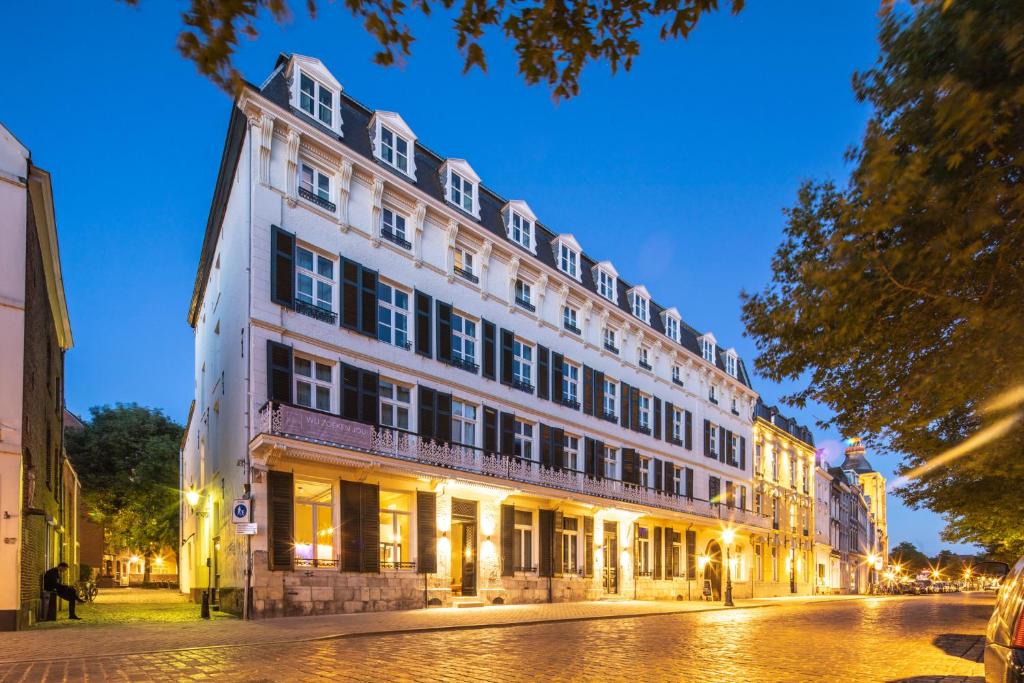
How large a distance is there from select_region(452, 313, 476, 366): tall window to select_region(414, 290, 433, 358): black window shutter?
136 cm

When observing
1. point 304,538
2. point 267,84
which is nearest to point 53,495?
point 304,538

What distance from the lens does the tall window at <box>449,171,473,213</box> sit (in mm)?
27078

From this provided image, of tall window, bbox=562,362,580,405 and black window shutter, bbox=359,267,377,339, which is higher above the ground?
black window shutter, bbox=359,267,377,339

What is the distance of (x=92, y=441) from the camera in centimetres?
4997

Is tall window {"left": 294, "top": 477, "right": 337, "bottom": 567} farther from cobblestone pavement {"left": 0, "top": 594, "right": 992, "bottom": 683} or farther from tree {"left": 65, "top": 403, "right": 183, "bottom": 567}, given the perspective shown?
tree {"left": 65, "top": 403, "right": 183, "bottom": 567}

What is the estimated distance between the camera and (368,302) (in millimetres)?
22969

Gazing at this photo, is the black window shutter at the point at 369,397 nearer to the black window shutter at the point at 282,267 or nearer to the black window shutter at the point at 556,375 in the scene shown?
the black window shutter at the point at 282,267

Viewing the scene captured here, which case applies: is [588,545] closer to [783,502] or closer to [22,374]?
[22,374]

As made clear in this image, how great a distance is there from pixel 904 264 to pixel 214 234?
24.2 meters

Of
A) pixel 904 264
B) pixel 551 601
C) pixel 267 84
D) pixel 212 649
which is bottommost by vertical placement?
pixel 551 601

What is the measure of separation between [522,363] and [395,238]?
744 cm

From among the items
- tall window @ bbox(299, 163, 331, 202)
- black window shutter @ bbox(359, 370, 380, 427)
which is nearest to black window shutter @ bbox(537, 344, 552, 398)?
black window shutter @ bbox(359, 370, 380, 427)

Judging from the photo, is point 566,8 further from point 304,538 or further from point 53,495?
point 53,495

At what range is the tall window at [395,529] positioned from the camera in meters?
22.7
